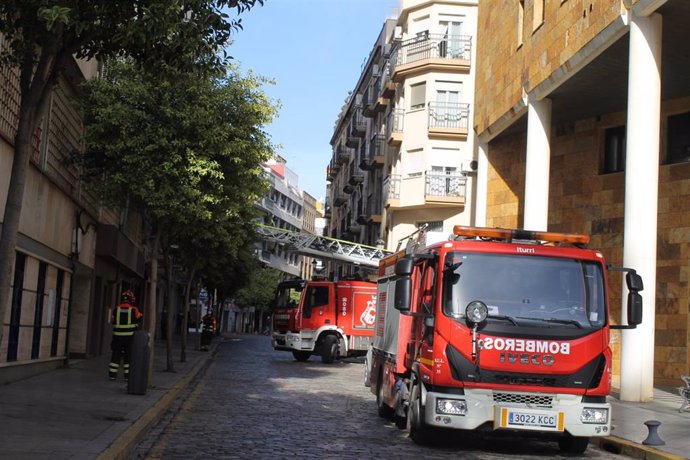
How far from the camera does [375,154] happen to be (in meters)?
57.0

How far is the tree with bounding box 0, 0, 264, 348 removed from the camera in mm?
A: 7812

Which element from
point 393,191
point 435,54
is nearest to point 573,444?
point 393,191

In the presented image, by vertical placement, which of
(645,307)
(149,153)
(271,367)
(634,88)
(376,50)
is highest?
(376,50)

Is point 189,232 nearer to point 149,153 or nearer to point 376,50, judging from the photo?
point 149,153

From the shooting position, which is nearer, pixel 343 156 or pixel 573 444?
pixel 573 444

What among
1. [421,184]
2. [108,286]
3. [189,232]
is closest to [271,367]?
[108,286]

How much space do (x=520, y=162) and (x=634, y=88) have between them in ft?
36.0

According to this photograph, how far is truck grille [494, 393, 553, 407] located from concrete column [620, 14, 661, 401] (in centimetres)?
879

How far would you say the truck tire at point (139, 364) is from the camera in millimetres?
14805

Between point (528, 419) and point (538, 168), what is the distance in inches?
629

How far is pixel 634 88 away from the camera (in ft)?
64.5

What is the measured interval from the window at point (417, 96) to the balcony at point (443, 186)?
394 centimetres

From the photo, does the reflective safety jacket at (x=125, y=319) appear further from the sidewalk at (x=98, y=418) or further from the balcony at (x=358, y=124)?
the balcony at (x=358, y=124)

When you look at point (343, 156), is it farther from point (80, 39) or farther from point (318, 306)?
point (80, 39)
